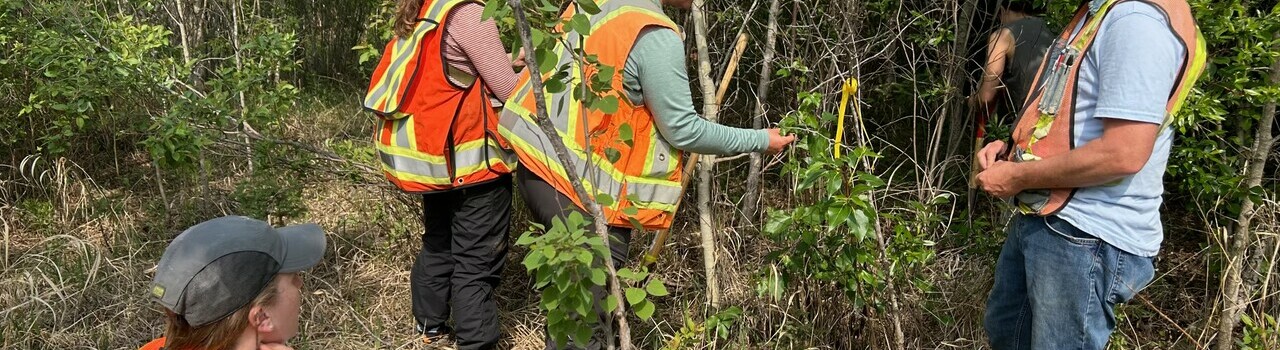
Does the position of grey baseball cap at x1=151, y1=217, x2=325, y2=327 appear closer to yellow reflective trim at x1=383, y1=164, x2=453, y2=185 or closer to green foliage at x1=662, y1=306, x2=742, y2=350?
yellow reflective trim at x1=383, y1=164, x2=453, y2=185

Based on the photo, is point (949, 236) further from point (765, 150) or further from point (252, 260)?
point (252, 260)

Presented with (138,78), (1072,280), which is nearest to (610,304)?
(1072,280)

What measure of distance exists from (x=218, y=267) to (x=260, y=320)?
14 centimetres

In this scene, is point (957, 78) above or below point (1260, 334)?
above

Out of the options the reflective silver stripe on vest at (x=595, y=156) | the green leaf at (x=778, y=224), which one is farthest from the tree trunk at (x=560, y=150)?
the green leaf at (x=778, y=224)

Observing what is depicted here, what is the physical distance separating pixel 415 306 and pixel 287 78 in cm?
403

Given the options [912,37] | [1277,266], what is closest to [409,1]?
[912,37]

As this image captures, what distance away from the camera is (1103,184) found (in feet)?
5.98

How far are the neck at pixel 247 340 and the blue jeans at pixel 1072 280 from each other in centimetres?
166

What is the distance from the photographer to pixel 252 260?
1528 mm

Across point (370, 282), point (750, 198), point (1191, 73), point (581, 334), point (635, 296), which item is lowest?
point (370, 282)

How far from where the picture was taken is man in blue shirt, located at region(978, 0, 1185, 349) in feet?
5.55

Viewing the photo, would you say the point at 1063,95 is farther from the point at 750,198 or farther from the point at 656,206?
the point at 750,198

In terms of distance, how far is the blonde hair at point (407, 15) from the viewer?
272 cm
